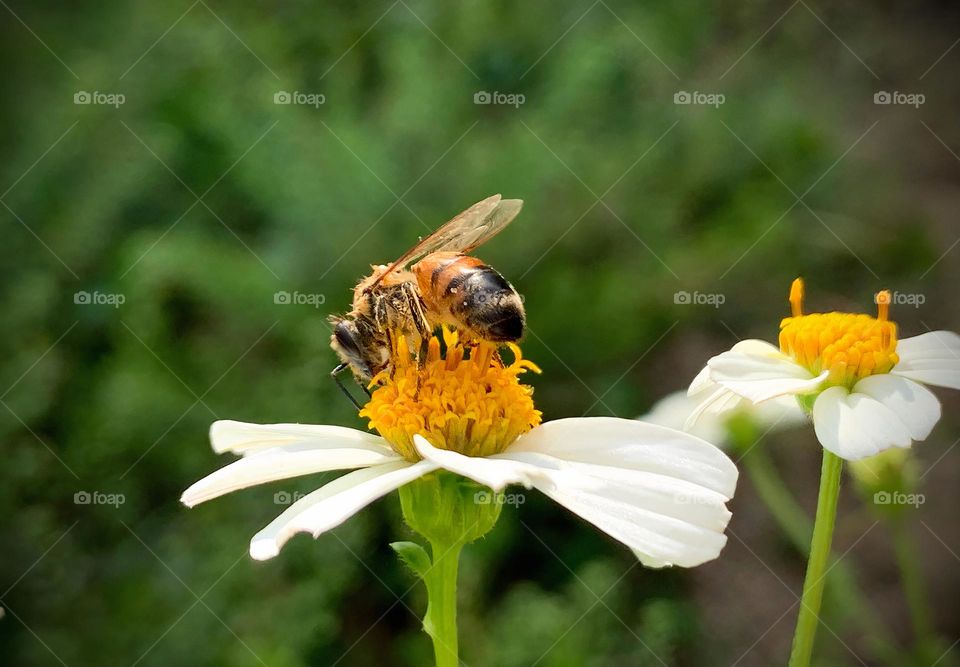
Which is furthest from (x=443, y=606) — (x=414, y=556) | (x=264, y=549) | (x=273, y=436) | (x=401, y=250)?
(x=401, y=250)

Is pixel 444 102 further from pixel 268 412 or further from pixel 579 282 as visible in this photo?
pixel 268 412

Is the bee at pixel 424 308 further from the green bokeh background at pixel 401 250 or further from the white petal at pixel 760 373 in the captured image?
the green bokeh background at pixel 401 250

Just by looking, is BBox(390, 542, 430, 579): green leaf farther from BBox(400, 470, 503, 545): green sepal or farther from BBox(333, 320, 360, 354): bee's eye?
BBox(333, 320, 360, 354): bee's eye

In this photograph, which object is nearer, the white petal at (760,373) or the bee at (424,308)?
the white petal at (760,373)

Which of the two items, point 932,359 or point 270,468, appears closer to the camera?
point 270,468

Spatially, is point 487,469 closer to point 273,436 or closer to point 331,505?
point 331,505

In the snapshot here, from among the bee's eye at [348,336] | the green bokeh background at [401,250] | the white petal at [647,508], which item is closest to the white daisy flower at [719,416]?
the white petal at [647,508]
